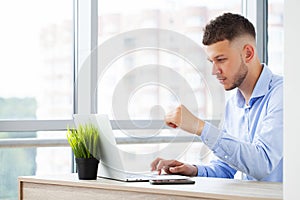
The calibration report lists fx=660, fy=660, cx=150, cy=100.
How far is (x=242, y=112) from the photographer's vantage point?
9.53ft

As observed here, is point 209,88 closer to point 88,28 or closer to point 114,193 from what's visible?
point 114,193

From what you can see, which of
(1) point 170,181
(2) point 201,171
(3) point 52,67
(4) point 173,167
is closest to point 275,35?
(3) point 52,67

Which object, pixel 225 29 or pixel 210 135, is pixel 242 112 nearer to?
pixel 225 29

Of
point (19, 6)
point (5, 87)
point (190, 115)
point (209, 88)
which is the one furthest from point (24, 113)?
point (190, 115)

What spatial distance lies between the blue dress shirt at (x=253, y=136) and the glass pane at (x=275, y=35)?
1910mm

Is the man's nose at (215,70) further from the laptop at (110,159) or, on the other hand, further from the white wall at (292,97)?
the white wall at (292,97)

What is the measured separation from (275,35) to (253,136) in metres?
2.18

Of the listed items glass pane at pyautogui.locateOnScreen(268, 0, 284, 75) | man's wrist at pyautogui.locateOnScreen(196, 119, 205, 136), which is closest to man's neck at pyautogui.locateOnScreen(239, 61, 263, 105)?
man's wrist at pyautogui.locateOnScreen(196, 119, 205, 136)

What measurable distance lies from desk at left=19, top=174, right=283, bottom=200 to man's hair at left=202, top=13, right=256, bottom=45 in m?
0.63

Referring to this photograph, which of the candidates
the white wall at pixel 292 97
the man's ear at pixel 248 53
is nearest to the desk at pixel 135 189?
the white wall at pixel 292 97

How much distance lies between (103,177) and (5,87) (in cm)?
144

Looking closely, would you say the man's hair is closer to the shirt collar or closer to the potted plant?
the shirt collar

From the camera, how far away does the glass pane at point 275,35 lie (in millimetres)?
4832

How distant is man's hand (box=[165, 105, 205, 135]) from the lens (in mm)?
2357
